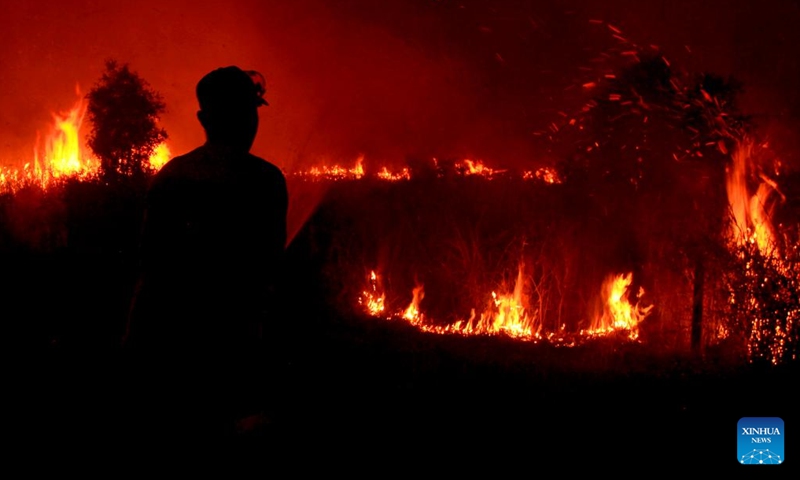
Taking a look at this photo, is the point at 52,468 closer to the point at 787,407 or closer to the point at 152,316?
the point at 152,316

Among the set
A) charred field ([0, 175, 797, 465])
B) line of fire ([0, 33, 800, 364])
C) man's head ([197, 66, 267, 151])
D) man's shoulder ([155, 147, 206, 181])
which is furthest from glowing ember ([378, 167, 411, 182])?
man's shoulder ([155, 147, 206, 181])

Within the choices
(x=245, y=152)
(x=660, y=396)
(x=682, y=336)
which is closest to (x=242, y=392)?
(x=245, y=152)

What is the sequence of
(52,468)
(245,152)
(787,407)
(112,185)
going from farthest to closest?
(112,185) → (787,407) → (52,468) → (245,152)

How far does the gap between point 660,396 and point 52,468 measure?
4115mm

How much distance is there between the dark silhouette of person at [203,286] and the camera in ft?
6.80

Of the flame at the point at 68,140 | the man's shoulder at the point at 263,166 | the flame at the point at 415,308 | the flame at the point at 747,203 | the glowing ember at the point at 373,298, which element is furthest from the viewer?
the flame at the point at 68,140

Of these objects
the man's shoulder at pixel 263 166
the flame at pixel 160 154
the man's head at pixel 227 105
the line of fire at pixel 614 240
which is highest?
the flame at pixel 160 154

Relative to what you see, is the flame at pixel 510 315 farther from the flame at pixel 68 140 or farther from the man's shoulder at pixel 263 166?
the flame at pixel 68 140

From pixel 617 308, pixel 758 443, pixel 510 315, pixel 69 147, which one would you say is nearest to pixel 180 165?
pixel 758 443

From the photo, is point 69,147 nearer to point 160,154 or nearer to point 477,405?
point 160,154

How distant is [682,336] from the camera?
20.9 ft

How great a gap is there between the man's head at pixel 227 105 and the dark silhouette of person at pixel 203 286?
0.04 feet

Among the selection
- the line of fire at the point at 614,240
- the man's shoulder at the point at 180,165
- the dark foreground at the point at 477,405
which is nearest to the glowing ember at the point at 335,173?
the line of fire at the point at 614,240

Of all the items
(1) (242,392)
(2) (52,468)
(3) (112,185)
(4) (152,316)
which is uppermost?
(3) (112,185)
